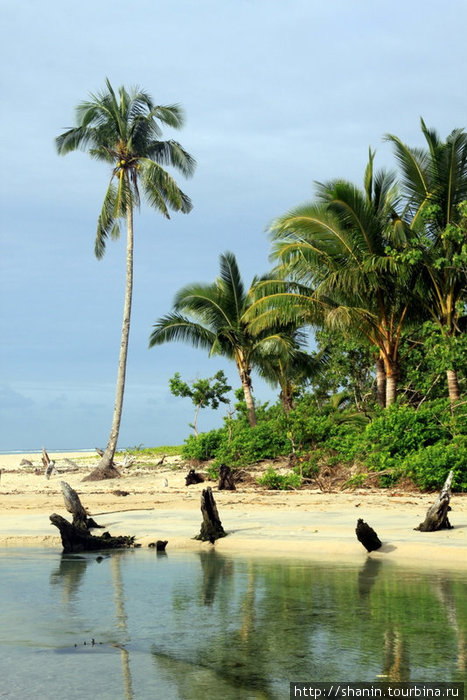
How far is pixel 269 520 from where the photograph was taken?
1456 cm

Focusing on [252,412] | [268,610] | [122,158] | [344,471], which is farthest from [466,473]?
[122,158]

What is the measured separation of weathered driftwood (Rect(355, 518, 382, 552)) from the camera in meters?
11.2

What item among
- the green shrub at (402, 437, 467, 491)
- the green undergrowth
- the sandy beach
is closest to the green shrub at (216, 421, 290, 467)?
the green undergrowth

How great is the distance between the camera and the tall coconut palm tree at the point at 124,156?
27656mm

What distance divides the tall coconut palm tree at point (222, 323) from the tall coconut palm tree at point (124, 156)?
3.08 metres

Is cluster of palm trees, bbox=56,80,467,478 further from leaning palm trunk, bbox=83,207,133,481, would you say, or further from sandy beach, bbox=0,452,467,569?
sandy beach, bbox=0,452,467,569

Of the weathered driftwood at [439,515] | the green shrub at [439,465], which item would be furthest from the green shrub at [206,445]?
the weathered driftwood at [439,515]

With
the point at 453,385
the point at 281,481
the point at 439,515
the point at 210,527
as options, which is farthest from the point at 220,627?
the point at 453,385

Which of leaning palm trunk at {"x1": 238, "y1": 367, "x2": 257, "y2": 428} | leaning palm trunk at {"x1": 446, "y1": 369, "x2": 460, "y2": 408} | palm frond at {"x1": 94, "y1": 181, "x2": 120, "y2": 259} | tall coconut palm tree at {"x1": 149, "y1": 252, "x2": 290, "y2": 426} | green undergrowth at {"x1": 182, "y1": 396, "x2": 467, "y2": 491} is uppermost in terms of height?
palm frond at {"x1": 94, "y1": 181, "x2": 120, "y2": 259}

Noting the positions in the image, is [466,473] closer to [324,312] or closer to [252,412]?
[324,312]

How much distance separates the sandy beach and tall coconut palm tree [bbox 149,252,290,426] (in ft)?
28.1

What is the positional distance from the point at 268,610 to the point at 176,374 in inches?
1055

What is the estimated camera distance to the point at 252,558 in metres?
11.7

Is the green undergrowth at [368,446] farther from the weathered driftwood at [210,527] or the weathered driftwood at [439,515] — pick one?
the weathered driftwood at [210,527]
